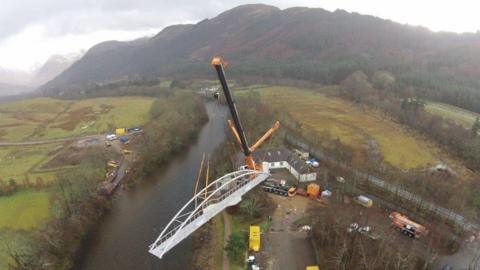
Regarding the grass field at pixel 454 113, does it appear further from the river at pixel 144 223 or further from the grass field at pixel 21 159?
the grass field at pixel 21 159

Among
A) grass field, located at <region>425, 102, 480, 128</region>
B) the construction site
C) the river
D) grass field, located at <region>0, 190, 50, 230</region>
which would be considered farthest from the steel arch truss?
grass field, located at <region>425, 102, 480, 128</region>

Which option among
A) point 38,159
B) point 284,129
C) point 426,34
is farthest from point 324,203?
point 426,34

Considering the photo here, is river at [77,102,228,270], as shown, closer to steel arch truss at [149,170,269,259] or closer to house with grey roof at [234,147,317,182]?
steel arch truss at [149,170,269,259]

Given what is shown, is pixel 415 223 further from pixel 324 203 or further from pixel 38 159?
pixel 38 159

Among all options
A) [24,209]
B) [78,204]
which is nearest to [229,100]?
[78,204]

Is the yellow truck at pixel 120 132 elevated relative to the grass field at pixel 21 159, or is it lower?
elevated

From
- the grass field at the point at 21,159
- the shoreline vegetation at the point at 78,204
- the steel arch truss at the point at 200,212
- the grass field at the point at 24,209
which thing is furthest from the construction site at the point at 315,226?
the grass field at the point at 21,159
